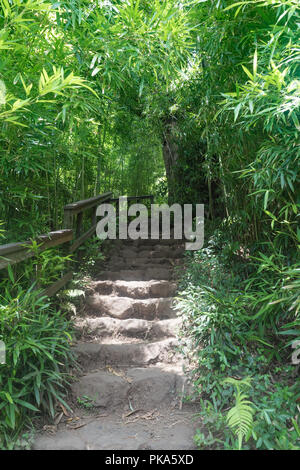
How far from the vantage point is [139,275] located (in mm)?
4082

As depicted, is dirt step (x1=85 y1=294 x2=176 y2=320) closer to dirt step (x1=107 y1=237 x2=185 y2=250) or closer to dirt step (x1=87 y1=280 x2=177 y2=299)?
dirt step (x1=87 y1=280 x2=177 y2=299)

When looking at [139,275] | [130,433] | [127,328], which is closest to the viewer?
[130,433]

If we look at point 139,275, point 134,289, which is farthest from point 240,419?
point 139,275

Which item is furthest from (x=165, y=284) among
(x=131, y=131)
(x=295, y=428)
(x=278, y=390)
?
(x=131, y=131)

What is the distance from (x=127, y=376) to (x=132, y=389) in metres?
0.13

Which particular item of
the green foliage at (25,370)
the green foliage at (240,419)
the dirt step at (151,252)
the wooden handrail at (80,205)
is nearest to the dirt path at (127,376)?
the green foliage at (25,370)

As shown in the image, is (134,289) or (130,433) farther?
(134,289)

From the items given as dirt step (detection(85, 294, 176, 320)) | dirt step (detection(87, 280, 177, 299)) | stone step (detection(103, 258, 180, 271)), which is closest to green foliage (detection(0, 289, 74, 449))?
dirt step (detection(85, 294, 176, 320))

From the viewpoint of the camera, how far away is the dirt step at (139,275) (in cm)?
395

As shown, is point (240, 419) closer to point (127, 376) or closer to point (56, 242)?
point (127, 376)

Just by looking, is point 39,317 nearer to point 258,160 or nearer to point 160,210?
point 258,160

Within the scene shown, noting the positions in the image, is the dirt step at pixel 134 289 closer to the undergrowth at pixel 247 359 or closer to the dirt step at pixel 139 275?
the dirt step at pixel 139 275

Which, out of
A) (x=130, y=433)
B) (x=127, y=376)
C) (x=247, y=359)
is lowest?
(x=130, y=433)

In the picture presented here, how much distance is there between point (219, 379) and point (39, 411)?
1.00 meters
